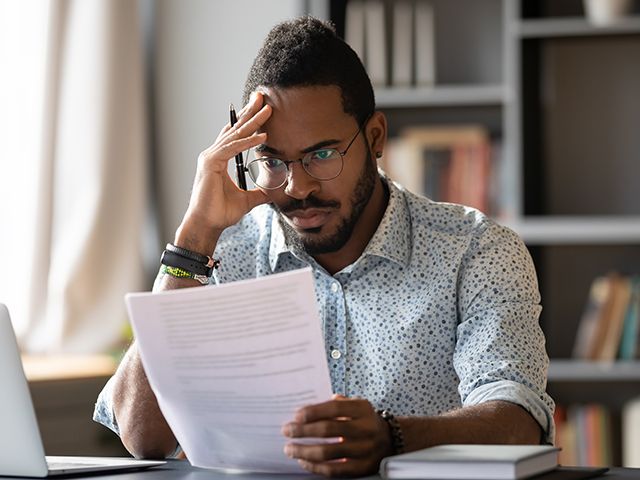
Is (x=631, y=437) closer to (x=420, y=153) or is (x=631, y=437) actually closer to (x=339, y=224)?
(x=420, y=153)

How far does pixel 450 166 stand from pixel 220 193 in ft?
4.21

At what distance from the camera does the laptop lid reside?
90cm

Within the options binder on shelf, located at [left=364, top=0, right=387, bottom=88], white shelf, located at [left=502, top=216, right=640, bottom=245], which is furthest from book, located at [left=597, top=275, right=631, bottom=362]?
binder on shelf, located at [left=364, top=0, right=387, bottom=88]

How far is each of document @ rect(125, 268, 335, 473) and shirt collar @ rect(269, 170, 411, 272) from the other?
579mm

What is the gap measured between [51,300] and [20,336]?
0.14 metres

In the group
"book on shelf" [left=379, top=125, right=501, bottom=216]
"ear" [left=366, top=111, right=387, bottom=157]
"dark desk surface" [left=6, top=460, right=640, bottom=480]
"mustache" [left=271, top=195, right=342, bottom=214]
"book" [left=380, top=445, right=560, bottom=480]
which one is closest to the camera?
"book" [left=380, top=445, right=560, bottom=480]

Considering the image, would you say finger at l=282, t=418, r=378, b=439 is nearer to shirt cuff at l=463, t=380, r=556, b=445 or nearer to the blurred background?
shirt cuff at l=463, t=380, r=556, b=445

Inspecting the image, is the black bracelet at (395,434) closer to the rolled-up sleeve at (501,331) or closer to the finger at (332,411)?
the finger at (332,411)

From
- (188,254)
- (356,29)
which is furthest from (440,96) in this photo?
(188,254)

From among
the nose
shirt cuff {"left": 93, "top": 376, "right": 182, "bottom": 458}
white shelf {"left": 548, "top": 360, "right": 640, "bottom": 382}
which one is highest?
the nose

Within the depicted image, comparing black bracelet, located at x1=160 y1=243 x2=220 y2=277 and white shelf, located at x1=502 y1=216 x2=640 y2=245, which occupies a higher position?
black bracelet, located at x1=160 y1=243 x2=220 y2=277

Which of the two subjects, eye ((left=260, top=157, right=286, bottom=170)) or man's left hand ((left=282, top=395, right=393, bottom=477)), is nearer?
man's left hand ((left=282, top=395, right=393, bottom=477))

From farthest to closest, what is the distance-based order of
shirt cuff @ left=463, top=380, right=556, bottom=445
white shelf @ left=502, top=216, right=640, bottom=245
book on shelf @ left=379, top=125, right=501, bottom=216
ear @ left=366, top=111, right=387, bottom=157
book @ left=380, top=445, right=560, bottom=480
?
book on shelf @ left=379, top=125, right=501, bottom=216
white shelf @ left=502, top=216, right=640, bottom=245
ear @ left=366, top=111, right=387, bottom=157
shirt cuff @ left=463, top=380, right=556, bottom=445
book @ left=380, top=445, right=560, bottom=480

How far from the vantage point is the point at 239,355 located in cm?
79
